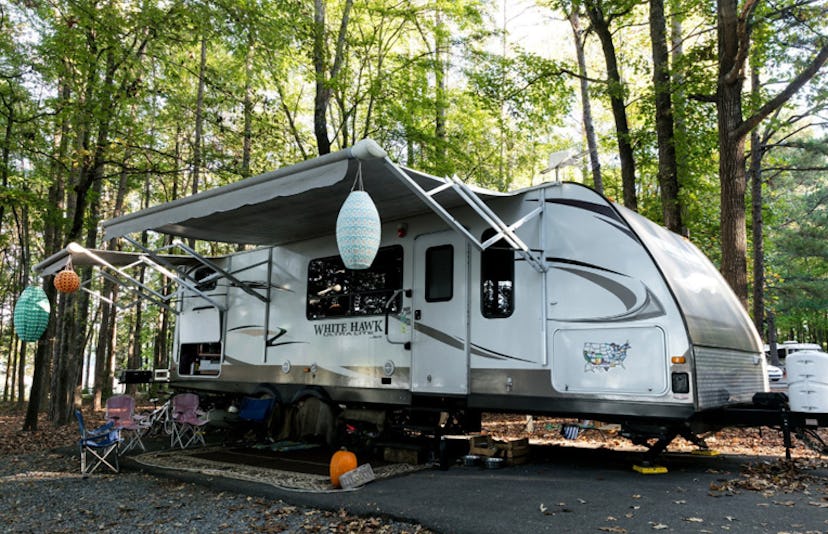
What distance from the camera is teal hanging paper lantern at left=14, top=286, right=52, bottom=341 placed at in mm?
9914

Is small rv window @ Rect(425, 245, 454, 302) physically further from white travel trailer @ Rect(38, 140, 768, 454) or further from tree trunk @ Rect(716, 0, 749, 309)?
tree trunk @ Rect(716, 0, 749, 309)

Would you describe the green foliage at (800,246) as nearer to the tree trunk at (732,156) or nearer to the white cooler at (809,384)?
the tree trunk at (732,156)

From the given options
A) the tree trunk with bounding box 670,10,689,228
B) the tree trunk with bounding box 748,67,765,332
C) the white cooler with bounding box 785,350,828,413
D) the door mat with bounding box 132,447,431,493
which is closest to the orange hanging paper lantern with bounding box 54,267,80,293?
the door mat with bounding box 132,447,431,493

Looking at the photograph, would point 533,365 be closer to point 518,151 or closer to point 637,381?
point 637,381

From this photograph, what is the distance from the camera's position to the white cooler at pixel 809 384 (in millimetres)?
5973

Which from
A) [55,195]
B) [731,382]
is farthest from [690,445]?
[55,195]

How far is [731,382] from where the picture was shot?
6.46m

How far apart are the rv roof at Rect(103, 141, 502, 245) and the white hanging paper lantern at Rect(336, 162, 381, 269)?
0.37 meters

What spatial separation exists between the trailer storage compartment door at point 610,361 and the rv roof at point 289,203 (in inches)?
71.1

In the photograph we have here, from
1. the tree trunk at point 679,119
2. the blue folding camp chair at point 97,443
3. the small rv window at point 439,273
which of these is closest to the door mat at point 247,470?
the blue folding camp chair at point 97,443

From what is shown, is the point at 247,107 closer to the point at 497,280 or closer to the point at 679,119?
the point at 679,119

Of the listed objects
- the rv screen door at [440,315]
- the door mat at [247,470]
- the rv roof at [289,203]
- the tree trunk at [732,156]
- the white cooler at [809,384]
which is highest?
the tree trunk at [732,156]

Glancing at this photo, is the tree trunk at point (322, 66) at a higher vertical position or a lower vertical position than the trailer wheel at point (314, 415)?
higher

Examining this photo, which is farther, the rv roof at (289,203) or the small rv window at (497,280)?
the small rv window at (497,280)
